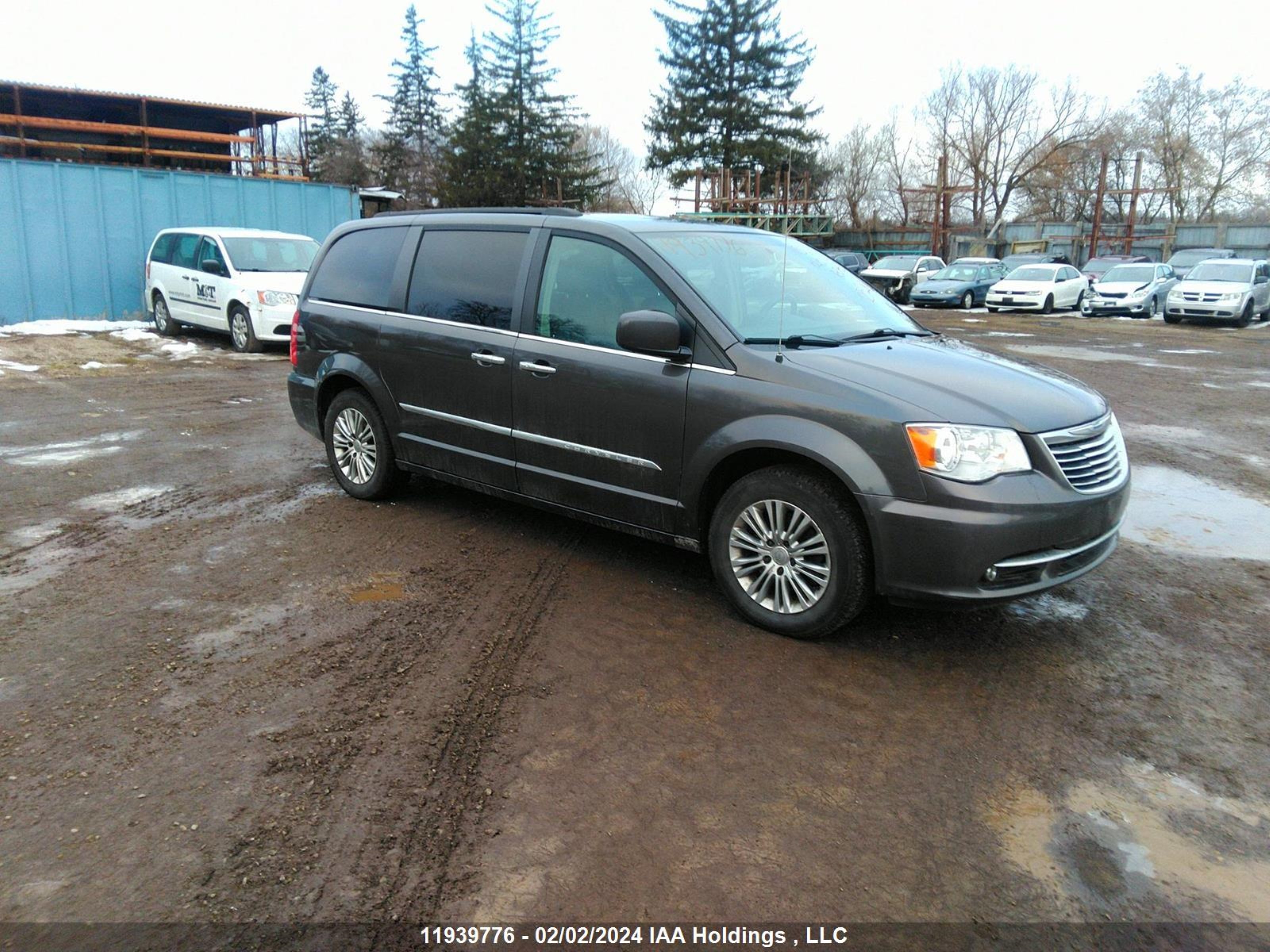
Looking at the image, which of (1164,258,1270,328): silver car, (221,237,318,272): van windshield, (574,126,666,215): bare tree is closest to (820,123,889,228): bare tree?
(574,126,666,215): bare tree

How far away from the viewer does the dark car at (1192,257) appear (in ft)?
103

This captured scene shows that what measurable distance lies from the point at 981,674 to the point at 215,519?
15.2ft

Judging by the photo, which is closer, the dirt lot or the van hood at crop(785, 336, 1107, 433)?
the dirt lot

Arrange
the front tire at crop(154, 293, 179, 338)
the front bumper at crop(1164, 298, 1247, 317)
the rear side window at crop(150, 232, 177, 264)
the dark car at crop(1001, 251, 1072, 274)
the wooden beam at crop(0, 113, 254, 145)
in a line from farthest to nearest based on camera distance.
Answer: the dark car at crop(1001, 251, 1072, 274) < the front bumper at crop(1164, 298, 1247, 317) < the wooden beam at crop(0, 113, 254, 145) < the front tire at crop(154, 293, 179, 338) < the rear side window at crop(150, 232, 177, 264)

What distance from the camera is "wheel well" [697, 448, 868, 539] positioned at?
4047mm

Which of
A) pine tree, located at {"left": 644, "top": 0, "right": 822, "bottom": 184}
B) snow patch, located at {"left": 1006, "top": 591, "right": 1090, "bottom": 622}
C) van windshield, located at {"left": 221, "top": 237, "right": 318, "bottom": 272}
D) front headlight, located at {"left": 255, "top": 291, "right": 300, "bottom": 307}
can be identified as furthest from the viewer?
pine tree, located at {"left": 644, "top": 0, "right": 822, "bottom": 184}

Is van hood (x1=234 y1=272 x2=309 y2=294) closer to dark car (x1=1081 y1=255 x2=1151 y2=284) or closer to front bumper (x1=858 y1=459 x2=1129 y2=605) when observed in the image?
front bumper (x1=858 y1=459 x2=1129 y2=605)

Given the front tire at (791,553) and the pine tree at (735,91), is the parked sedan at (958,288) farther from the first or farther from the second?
the front tire at (791,553)

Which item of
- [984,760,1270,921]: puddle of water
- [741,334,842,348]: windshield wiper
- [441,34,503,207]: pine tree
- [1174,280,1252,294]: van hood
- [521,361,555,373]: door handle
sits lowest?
[984,760,1270,921]: puddle of water

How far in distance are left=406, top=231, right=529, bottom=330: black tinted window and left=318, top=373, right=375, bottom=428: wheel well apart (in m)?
0.75

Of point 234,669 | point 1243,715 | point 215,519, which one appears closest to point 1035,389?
point 1243,715

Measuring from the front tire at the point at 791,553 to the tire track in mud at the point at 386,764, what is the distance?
38.9 inches

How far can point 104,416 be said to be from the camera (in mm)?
9242

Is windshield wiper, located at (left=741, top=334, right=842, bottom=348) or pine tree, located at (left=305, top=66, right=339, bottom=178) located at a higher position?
pine tree, located at (left=305, top=66, right=339, bottom=178)
